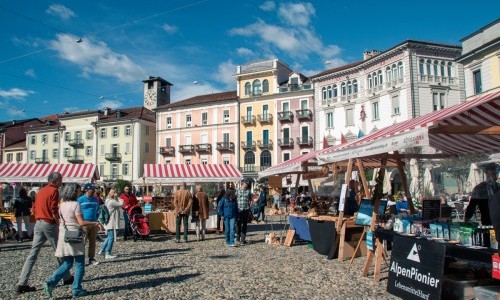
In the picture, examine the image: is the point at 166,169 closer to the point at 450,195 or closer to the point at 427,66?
the point at 450,195

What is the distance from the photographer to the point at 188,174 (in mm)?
19438

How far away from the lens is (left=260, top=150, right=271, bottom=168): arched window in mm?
46312

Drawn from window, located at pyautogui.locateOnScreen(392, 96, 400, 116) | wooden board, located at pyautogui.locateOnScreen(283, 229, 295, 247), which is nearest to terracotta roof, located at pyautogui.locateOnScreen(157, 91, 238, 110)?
window, located at pyautogui.locateOnScreen(392, 96, 400, 116)

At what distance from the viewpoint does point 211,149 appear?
4953cm

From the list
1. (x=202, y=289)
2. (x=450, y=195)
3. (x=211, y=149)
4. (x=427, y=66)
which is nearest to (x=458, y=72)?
(x=427, y=66)

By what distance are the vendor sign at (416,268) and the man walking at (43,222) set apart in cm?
490

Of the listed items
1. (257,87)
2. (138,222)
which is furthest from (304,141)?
(138,222)

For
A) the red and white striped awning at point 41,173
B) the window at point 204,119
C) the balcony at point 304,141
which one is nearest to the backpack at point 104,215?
the red and white striped awning at point 41,173

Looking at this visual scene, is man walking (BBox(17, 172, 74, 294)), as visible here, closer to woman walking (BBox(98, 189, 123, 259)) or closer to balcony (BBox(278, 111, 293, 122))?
woman walking (BBox(98, 189, 123, 259))

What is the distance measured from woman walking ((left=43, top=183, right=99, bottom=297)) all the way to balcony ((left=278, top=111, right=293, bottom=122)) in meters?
39.6

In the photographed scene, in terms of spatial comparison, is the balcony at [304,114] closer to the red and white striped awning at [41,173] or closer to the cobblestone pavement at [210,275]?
the red and white striped awning at [41,173]

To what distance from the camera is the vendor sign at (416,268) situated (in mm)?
4906

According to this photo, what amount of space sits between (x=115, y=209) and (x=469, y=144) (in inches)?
322

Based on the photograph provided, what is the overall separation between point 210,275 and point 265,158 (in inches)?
→ 1543
